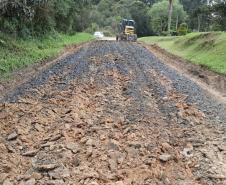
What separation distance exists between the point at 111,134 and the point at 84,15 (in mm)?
45296

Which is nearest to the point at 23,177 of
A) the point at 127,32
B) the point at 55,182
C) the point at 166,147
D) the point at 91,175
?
the point at 55,182

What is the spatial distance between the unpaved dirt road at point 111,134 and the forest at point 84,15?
8.63 meters

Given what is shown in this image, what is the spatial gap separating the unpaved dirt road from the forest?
863 centimetres

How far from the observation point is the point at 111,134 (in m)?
7.84

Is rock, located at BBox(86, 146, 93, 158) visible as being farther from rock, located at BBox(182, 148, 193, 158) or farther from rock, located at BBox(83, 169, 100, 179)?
rock, located at BBox(182, 148, 193, 158)

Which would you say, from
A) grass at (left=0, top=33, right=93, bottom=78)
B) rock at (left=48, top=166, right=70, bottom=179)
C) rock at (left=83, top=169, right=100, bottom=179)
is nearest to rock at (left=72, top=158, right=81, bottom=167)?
rock at (left=48, top=166, right=70, bottom=179)

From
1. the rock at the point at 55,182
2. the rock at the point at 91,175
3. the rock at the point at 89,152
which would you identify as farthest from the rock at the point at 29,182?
the rock at the point at 89,152

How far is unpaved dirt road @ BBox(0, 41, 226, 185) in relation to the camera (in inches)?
248

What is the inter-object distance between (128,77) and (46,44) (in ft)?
44.2

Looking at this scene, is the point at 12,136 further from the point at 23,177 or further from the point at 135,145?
the point at 135,145

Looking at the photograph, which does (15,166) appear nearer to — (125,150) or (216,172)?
(125,150)

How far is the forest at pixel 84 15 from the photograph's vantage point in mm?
21688

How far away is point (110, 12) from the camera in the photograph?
276 ft

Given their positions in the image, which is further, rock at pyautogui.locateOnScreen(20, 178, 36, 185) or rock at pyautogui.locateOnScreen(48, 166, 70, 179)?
rock at pyautogui.locateOnScreen(48, 166, 70, 179)
